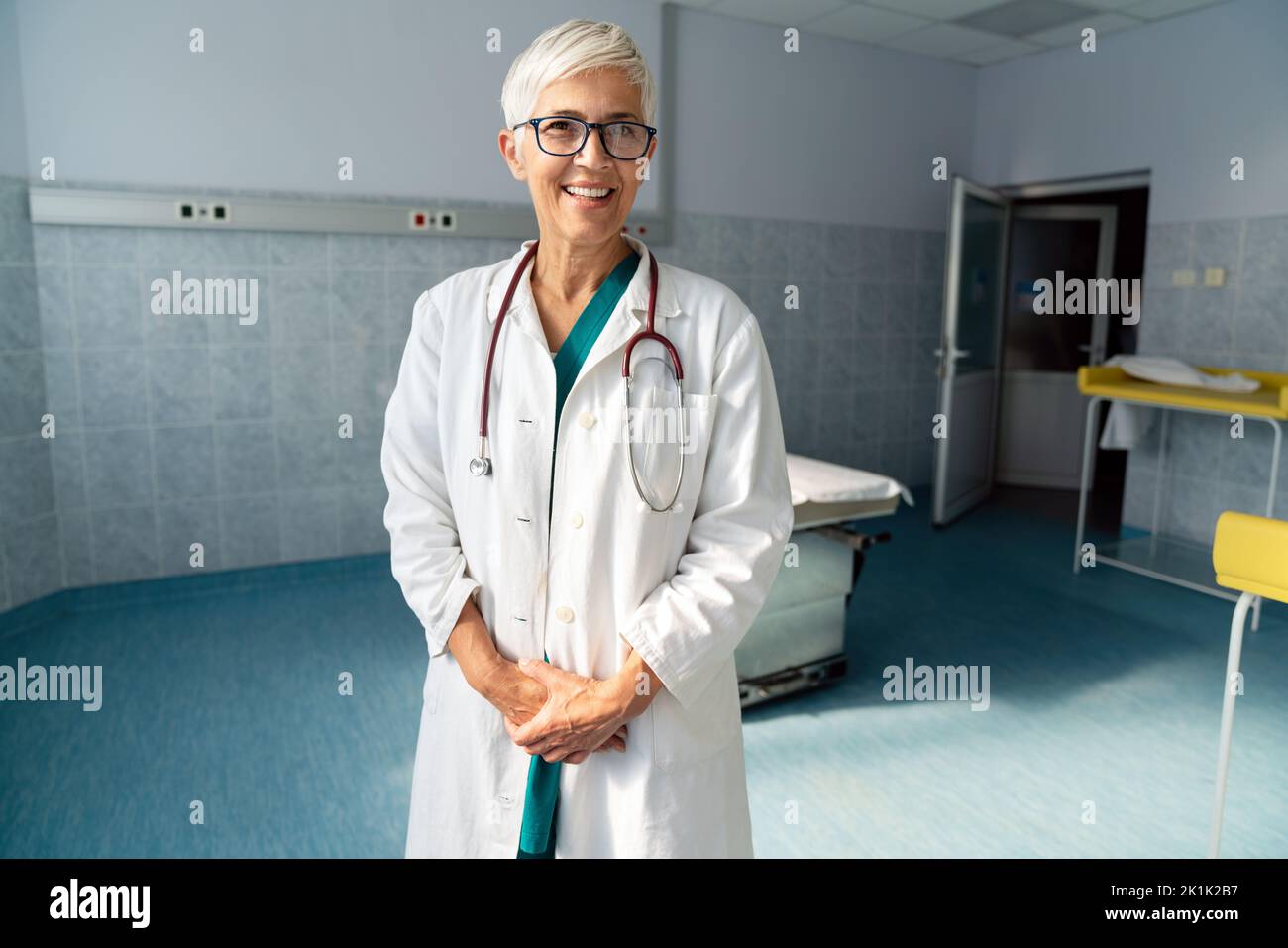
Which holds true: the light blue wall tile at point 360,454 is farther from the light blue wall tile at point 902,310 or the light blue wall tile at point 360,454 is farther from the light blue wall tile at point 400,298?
the light blue wall tile at point 902,310

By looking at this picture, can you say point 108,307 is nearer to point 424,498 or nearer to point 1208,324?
point 424,498

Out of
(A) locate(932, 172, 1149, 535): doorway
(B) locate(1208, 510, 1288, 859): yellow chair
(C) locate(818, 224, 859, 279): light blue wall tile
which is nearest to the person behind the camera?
(B) locate(1208, 510, 1288, 859): yellow chair

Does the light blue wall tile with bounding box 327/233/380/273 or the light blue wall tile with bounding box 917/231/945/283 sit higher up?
the light blue wall tile with bounding box 917/231/945/283

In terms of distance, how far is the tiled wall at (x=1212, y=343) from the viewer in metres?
4.57

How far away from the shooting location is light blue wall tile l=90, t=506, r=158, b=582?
400 centimetres

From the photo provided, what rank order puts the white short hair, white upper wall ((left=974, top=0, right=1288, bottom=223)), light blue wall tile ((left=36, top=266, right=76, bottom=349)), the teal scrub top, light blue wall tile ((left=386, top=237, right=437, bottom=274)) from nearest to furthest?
1. the white short hair
2. the teal scrub top
3. light blue wall tile ((left=36, top=266, right=76, bottom=349))
4. light blue wall tile ((left=386, top=237, right=437, bottom=274))
5. white upper wall ((left=974, top=0, right=1288, bottom=223))

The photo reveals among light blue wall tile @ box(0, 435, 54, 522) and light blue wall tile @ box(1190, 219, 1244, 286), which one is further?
light blue wall tile @ box(1190, 219, 1244, 286)

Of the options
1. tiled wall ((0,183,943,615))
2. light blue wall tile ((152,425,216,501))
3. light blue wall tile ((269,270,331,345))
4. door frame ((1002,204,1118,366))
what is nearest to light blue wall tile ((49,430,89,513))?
tiled wall ((0,183,943,615))

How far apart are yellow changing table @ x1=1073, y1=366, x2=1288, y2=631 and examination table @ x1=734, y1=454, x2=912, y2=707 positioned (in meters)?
1.85

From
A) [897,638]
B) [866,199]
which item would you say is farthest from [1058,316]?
[897,638]

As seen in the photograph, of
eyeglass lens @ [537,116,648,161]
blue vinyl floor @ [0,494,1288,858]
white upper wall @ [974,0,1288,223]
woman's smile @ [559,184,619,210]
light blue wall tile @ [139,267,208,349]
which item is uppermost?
white upper wall @ [974,0,1288,223]

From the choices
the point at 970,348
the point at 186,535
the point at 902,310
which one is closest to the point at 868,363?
the point at 902,310

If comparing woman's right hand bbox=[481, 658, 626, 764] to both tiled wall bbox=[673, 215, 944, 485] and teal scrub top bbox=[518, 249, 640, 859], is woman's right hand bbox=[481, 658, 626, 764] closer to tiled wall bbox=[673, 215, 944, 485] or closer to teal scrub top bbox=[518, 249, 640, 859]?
teal scrub top bbox=[518, 249, 640, 859]

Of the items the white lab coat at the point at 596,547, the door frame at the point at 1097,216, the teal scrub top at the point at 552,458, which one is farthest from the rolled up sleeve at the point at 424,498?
the door frame at the point at 1097,216
